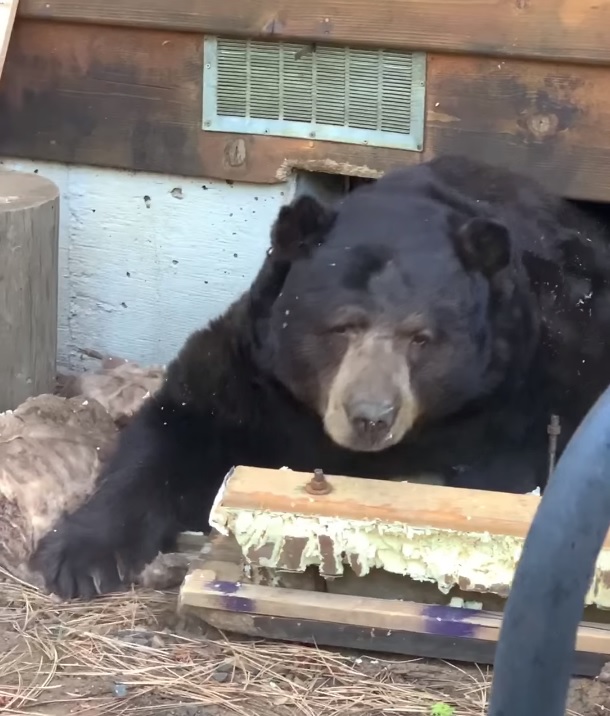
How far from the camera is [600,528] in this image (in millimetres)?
1087

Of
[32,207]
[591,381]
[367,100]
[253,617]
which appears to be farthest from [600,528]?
[367,100]

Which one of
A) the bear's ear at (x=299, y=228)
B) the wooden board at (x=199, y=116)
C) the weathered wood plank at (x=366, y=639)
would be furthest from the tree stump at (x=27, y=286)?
the weathered wood plank at (x=366, y=639)

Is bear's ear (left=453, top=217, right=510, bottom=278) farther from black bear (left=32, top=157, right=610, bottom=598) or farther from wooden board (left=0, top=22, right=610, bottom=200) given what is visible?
wooden board (left=0, top=22, right=610, bottom=200)

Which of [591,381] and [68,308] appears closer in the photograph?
[591,381]

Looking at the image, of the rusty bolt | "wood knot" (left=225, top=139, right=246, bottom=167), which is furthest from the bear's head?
"wood knot" (left=225, top=139, right=246, bottom=167)

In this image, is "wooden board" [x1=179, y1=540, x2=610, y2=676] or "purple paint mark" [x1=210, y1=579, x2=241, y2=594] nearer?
"wooden board" [x1=179, y1=540, x2=610, y2=676]

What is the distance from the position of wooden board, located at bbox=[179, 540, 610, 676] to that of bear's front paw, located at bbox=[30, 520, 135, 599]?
39cm

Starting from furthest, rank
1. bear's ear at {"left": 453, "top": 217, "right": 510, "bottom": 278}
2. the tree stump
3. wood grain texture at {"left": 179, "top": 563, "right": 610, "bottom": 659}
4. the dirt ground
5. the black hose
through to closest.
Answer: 1. the tree stump
2. bear's ear at {"left": 453, "top": 217, "right": 510, "bottom": 278}
3. wood grain texture at {"left": 179, "top": 563, "right": 610, "bottom": 659}
4. the dirt ground
5. the black hose

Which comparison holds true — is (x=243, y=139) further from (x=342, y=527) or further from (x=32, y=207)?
(x=342, y=527)

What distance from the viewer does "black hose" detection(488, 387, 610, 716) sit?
108cm

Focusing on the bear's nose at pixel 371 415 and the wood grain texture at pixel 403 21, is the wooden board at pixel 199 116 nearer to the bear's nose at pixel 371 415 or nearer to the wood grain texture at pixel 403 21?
the wood grain texture at pixel 403 21

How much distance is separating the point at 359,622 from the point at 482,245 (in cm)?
113

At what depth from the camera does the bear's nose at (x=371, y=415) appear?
9.29 ft

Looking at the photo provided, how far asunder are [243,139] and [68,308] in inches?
43.8
